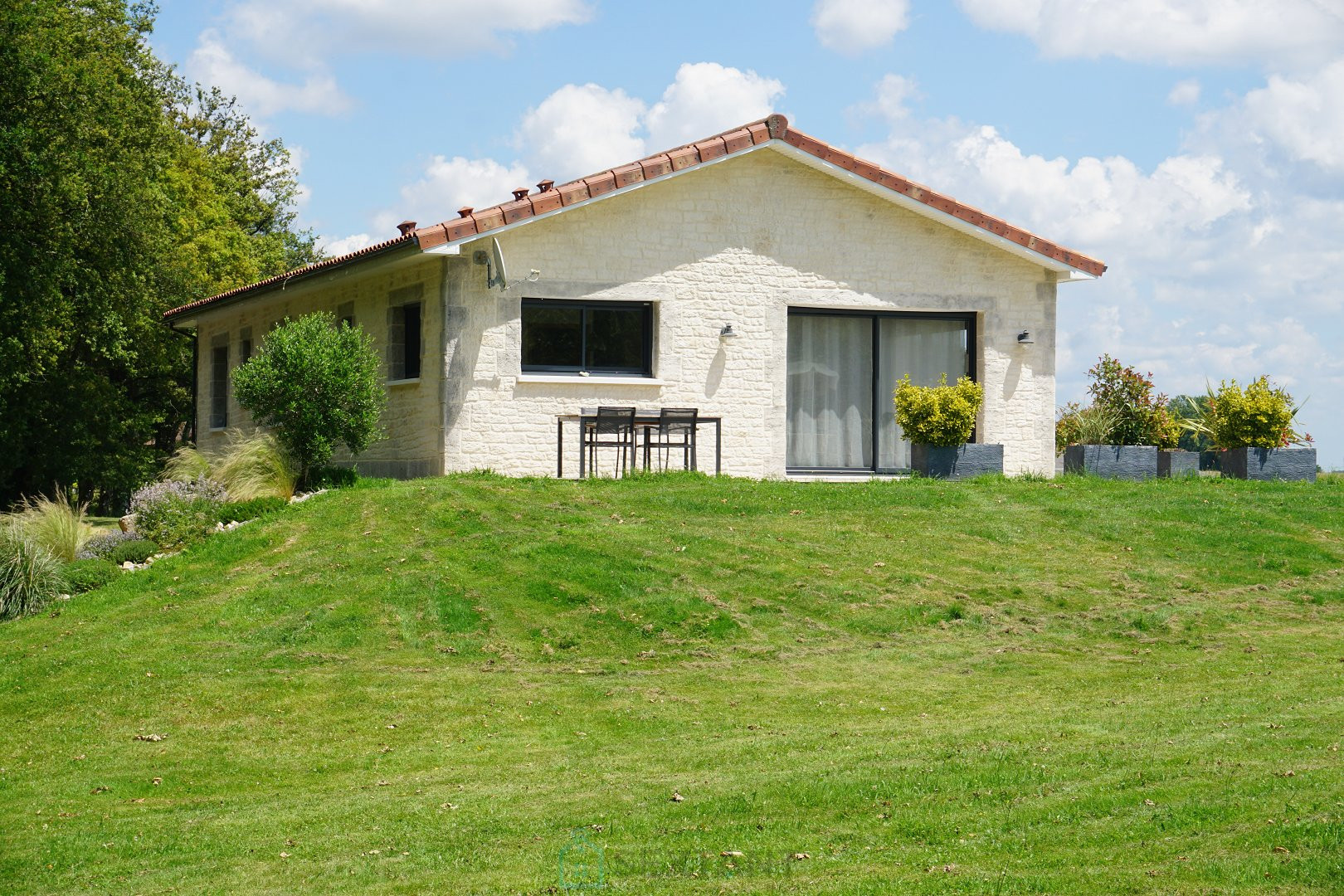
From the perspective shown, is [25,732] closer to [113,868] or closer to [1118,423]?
[113,868]

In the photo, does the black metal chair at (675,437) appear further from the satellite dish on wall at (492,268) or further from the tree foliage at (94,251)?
the tree foliage at (94,251)

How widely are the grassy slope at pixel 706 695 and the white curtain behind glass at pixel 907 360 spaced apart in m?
2.84

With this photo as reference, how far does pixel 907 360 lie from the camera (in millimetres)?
22047

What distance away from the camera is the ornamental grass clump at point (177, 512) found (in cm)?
1708

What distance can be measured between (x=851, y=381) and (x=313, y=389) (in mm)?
8303

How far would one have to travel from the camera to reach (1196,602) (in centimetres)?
1389

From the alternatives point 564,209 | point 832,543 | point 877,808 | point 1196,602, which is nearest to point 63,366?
point 564,209

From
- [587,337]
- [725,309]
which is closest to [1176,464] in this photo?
[725,309]

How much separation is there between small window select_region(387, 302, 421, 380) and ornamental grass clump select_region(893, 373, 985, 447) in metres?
7.29

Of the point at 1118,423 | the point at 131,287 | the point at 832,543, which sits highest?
the point at 131,287

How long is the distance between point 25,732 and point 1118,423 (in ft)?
55.1

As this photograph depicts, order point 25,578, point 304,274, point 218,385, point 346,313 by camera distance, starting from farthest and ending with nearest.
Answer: point 218,385 < point 346,313 < point 304,274 < point 25,578

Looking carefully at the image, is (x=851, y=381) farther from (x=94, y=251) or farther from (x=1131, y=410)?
(x=94, y=251)

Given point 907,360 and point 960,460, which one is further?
point 907,360
